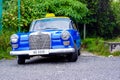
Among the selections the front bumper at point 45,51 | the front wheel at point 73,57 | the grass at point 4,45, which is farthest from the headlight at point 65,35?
the grass at point 4,45

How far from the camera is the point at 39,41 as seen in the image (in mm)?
12242

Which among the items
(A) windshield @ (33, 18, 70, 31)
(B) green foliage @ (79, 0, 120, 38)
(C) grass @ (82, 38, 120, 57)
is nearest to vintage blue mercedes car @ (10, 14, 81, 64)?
(A) windshield @ (33, 18, 70, 31)

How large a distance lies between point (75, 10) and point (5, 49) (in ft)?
16.6

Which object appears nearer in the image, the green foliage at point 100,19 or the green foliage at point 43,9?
the green foliage at point 43,9

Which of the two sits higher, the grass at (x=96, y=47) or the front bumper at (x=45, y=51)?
the front bumper at (x=45, y=51)

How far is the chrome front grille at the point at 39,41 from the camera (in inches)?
480

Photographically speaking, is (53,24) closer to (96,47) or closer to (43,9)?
(96,47)

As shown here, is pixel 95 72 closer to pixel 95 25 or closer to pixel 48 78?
pixel 48 78

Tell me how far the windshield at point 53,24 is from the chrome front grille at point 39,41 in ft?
4.37

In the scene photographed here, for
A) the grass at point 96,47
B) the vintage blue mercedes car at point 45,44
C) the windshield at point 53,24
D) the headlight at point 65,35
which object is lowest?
the grass at point 96,47

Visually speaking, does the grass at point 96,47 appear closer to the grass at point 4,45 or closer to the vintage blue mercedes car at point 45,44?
the vintage blue mercedes car at point 45,44

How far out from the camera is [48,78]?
8.93m

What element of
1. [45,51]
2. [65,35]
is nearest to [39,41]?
[45,51]

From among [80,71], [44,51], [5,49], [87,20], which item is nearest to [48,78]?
[80,71]
